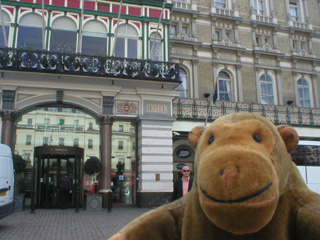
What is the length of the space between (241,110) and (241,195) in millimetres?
20719

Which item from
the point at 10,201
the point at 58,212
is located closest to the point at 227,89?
the point at 58,212

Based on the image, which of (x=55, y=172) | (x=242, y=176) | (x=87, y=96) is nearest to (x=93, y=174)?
(x=55, y=172)

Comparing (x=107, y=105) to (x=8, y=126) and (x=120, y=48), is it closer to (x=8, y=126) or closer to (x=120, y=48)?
(x=120, y=48)

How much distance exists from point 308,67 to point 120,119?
1618 cm

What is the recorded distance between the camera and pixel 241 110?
72.2 feet

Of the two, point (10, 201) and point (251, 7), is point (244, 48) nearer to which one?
point (251, 7)

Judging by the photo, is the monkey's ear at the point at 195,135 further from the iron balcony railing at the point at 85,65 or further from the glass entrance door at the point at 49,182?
the glass entrance door at the point at 49,182

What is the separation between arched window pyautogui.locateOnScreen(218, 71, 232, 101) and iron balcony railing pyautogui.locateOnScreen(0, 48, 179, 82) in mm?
5654

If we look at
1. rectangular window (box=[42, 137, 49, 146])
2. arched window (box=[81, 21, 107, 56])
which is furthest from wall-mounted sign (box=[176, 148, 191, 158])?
rectangular window (box=[42, 137, 49, 146])

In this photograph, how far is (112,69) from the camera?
17.1m

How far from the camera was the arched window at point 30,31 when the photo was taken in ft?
56.3

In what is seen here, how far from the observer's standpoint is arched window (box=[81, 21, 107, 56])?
58.9 ft

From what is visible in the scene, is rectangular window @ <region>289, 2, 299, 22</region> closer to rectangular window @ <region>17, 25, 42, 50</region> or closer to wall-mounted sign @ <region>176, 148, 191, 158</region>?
wall-mounted sign @ <region>176, 148, 191, 158</region>

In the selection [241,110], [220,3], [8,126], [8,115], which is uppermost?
[220,3]
